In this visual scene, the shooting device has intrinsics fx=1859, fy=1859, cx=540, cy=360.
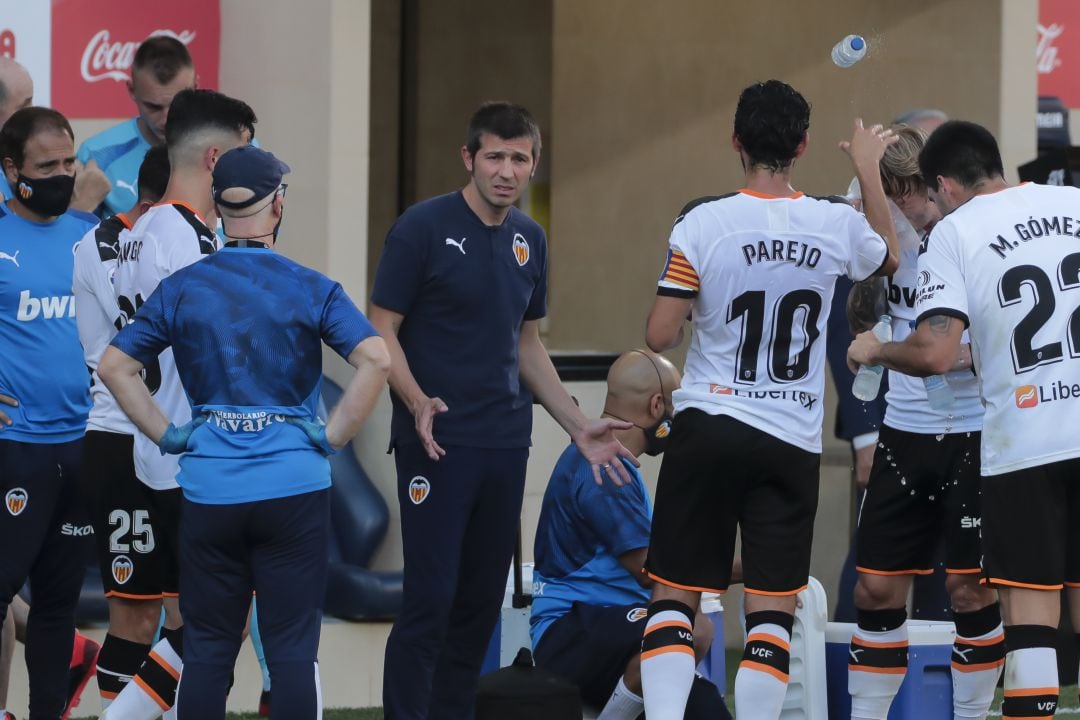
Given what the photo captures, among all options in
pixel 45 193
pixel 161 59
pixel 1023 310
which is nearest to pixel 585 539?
pixel 1023 310

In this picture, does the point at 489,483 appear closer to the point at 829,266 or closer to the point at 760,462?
the point at 760,462

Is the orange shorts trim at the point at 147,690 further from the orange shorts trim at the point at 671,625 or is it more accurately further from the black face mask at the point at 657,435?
the black face mask at the point at 657,435

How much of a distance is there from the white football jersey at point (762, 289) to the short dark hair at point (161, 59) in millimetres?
A: 2425

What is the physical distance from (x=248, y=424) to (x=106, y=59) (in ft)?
13.0

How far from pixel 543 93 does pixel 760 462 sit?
6765mm

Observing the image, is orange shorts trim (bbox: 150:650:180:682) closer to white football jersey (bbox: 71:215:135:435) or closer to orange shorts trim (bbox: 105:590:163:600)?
orange shorts trim (bbox: 105:590:163:600)

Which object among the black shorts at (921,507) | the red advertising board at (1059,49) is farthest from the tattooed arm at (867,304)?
the red advertising board at (1059,49)

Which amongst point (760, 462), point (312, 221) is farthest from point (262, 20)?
point (760, 462)

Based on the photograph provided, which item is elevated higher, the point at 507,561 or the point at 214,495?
the point at 214,495

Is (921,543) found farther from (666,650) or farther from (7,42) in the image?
(7,42)

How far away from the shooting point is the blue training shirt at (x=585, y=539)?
5.84 metres

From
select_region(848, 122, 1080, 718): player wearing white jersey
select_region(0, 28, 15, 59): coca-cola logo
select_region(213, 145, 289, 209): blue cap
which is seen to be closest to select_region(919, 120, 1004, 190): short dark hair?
select_region(848, 122, 1080, 718): player wearing white jersey

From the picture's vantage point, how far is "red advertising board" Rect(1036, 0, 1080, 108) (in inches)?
465

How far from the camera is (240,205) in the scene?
4.79m
